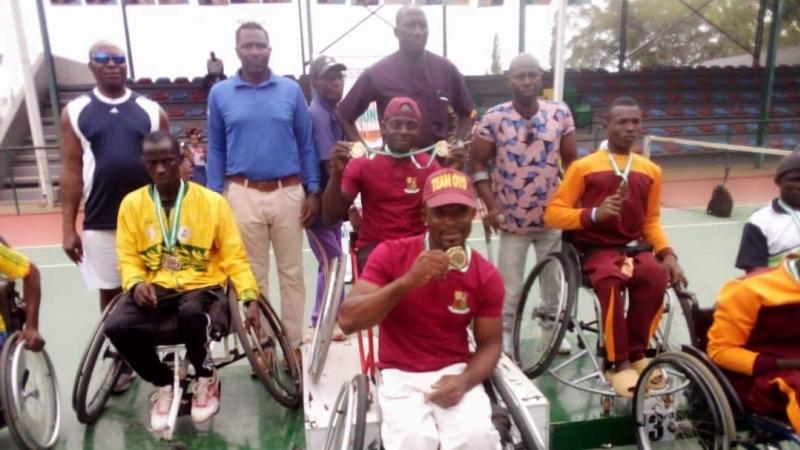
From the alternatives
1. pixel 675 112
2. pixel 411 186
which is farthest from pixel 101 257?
pixel 675 112

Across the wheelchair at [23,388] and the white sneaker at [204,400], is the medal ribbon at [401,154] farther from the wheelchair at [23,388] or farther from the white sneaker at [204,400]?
the wheelchair at [23,388]

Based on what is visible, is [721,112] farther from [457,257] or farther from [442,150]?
[457,257]

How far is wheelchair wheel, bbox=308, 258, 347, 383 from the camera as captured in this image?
264cm

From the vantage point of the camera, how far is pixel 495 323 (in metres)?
2.09

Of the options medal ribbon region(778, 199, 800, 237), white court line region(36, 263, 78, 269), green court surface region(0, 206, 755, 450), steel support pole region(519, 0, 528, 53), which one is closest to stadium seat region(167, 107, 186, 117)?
steel support pole region(519, 0, 528, 53)

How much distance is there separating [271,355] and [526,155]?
1.60 metres

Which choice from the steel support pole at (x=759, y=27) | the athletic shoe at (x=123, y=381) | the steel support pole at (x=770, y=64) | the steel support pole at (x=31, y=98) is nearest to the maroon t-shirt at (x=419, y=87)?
the athletic shoe at (x=123, y=381)

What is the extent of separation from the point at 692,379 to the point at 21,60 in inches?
350

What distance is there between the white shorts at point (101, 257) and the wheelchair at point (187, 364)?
12.4 inches

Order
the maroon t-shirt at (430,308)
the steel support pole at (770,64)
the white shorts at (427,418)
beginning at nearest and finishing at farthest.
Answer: the white shorts at (427,418)
the maroon t-shirt at (430,308)
the steel support pole at (770,64)

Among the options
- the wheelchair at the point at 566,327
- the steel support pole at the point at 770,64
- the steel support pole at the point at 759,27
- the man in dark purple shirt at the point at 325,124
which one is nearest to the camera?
the wheelchair at the point at 566,327

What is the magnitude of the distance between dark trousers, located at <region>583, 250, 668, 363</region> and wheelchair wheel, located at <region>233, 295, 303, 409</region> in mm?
1438

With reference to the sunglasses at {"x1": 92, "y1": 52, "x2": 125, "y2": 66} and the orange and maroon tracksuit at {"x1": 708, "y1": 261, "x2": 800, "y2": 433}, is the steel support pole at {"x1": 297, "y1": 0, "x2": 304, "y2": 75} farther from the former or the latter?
the orange and maroon tracksuit at {"x1": 708, "y1": 261, "x2": 800, "y2": 433}

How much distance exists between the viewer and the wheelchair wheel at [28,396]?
2.32 meters
